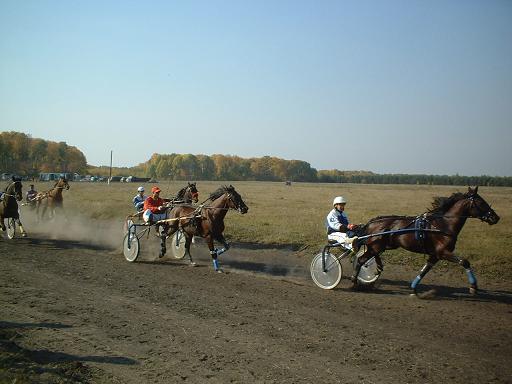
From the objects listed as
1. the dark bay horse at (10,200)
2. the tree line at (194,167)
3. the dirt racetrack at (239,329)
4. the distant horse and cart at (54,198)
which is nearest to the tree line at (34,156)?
the tree line at (194,167)

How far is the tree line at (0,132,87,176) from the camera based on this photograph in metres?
93.5

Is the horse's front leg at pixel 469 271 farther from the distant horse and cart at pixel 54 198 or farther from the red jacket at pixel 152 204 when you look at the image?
the distant horse and cart at pixel 54 198

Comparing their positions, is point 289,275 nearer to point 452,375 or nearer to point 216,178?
point 452,375

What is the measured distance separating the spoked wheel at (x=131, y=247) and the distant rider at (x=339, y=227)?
233 inches

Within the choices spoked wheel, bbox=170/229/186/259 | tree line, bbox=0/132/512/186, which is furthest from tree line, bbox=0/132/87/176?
spoked wheel, bbox=170/229/186/259

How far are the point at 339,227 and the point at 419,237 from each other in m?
1.72

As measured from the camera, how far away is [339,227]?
10.2 meters

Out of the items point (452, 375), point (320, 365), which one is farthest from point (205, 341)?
point (452, 375)

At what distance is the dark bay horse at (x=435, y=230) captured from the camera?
9.23 m

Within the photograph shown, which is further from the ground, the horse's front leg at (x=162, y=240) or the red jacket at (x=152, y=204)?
the red jacket at (x=152, y=204)

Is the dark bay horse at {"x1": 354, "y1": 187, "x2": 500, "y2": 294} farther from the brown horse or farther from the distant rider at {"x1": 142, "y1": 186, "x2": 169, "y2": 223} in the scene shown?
the brown horse

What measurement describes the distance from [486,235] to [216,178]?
11314 cm

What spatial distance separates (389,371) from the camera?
5316 mm

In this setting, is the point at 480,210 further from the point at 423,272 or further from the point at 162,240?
the point at 162,240
